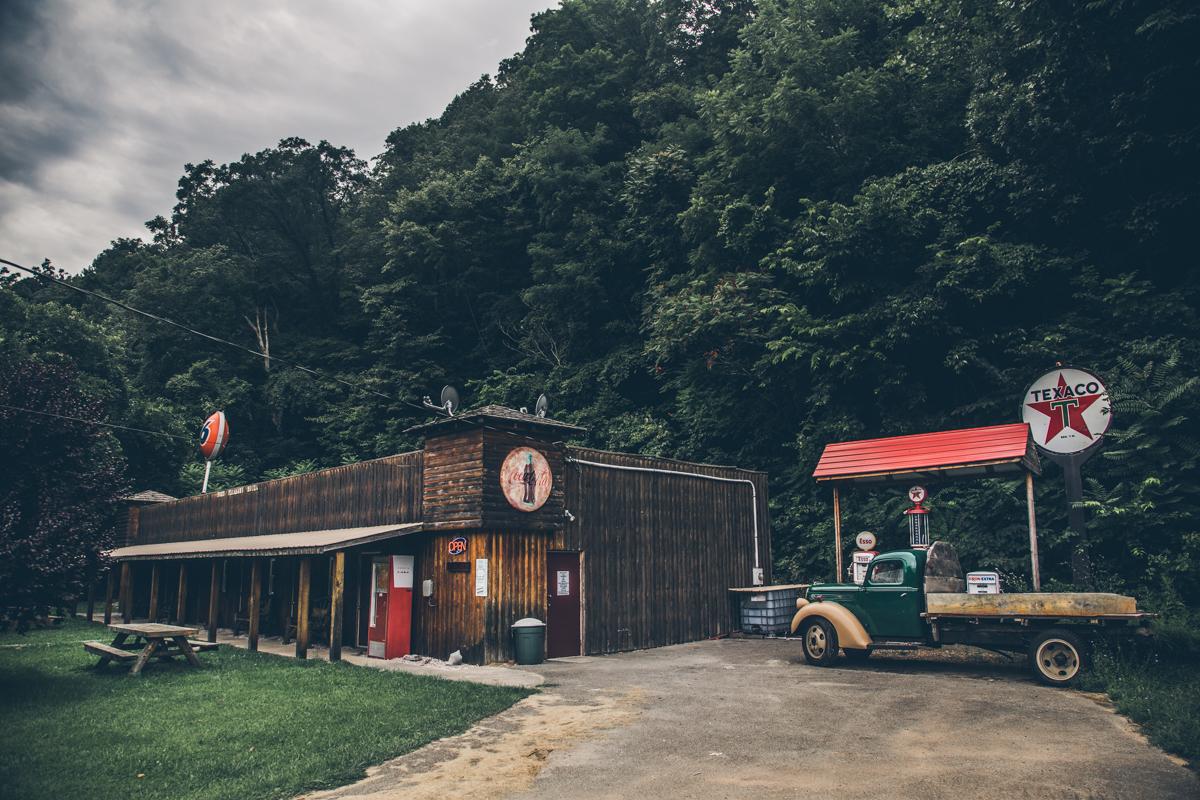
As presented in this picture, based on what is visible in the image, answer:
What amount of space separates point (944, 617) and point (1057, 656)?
148 centimetres

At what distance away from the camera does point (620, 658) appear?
14375 mm

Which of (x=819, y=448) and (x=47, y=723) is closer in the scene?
(x=47, y=723)

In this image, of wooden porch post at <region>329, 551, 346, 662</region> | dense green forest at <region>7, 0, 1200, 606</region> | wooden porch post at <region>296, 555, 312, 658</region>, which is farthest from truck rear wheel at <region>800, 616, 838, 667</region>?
wooden porch post at <region>296, 555, 312, 658</region>

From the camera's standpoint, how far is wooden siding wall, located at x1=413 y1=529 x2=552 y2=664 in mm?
13586

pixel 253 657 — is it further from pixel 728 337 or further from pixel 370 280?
A: pixel 370 280

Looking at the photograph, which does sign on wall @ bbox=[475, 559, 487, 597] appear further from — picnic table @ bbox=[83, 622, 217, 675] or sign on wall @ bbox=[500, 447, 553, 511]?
picnic table @ bbox=[83, 622, 217, 675]

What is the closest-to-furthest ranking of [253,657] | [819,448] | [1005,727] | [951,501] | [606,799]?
[606,799]
[1005,727]
[253,657]
[951,501]
[819,448]

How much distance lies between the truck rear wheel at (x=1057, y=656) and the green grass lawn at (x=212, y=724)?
23.6 ft

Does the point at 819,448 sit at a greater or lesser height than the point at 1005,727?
Answer: greater

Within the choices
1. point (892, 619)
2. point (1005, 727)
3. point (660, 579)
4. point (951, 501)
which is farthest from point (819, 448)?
point (1005, 727)

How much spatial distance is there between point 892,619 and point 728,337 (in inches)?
444

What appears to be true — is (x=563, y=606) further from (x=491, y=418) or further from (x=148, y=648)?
(x=148, y=648)

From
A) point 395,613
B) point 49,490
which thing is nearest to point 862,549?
point 395,613

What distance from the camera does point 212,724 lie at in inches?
328
